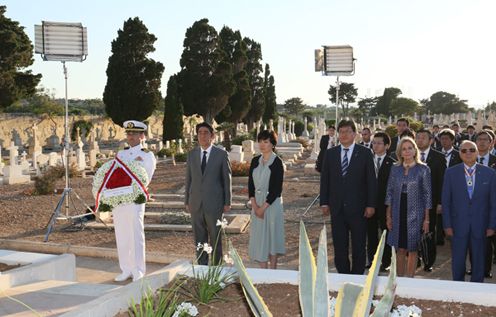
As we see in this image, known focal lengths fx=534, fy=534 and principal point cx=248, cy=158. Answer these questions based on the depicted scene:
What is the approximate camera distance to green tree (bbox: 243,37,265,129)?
45875 mm

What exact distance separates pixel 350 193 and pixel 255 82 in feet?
135

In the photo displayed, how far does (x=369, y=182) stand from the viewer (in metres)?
5.36

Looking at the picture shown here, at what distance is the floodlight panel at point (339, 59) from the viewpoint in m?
8.59

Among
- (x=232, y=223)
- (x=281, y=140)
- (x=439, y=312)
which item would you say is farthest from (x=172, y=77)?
(x=439, y=312)

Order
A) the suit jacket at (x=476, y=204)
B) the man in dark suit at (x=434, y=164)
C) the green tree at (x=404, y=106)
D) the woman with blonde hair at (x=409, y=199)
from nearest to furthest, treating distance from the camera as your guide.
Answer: the suit jacket at (x=476, y=204) → the woman with blonde hair at (x=409, y=199) → the man in dark suit at (x=434, y=164) → the green tree at (x=404, y=106)

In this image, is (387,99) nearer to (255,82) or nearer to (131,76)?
(255,82)

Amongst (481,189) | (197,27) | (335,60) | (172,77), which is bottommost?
(481,189)

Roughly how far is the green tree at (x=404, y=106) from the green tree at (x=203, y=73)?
54.6 metres

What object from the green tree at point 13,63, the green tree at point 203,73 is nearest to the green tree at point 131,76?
the green tree at point 13,63

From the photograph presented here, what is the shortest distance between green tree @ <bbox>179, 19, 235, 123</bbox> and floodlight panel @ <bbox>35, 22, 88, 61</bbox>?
91.5 feet

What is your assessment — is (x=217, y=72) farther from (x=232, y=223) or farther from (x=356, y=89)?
(x=356, y=89)

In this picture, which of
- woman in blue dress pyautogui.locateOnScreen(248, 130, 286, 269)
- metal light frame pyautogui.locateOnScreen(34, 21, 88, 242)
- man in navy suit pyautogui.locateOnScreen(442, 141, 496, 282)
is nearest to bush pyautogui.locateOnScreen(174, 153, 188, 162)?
metal light frame pyautogui.locateOnScreen(34, 21, 88, 242)

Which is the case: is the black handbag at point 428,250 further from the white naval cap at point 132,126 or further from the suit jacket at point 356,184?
the white naval cap at point 132,126

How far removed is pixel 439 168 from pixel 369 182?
4.81 feet
